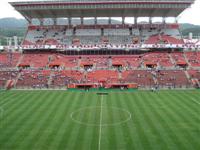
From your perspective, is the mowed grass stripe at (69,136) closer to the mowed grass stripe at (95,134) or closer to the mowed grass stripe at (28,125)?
the mowed grass stripe at (95,134)

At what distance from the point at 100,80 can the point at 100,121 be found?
2851 cm

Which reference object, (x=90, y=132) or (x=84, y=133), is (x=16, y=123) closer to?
(x=84, y=133)

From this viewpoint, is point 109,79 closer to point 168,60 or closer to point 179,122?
point 168,60

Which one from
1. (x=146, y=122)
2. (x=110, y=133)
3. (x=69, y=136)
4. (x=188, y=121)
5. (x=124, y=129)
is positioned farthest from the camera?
(x=188, y=121)

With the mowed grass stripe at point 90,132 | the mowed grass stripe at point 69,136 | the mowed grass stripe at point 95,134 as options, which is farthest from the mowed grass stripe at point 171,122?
the mowed grass stripe at point 69,136

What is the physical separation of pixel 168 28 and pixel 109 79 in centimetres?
3019

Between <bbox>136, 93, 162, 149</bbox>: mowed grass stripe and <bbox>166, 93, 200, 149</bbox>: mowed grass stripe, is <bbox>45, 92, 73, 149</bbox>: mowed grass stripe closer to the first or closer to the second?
<bbox>136, 93, 162, 149</bbox>: mowed grass stripe

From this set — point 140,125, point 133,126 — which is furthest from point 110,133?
point 140,125

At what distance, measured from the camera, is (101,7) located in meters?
77.5

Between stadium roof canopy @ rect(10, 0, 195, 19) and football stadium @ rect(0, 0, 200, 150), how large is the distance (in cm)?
24

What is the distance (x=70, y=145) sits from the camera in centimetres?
2911

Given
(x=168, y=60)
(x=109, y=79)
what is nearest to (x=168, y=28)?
(x=168, y=60)

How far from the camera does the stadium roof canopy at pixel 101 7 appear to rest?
3022 inches

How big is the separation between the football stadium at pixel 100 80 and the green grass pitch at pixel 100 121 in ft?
0.33
